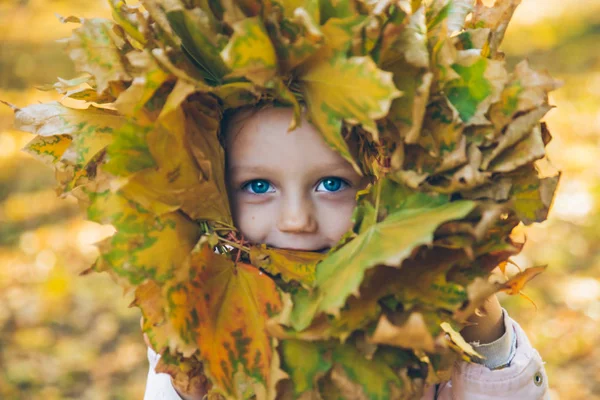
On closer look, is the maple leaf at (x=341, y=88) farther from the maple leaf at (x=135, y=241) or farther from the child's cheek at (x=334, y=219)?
the maple leaf at (x=135, y=241)

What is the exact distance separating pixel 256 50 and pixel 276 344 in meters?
0.39

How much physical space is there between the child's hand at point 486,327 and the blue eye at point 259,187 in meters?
0.40

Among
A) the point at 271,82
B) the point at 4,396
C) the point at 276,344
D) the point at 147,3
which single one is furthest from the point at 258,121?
the point at 4,396

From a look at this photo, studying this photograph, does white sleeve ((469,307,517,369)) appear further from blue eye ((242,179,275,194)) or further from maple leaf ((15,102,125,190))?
maple leaf ((15,102,125,190))

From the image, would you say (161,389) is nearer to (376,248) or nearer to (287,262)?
(287,262)

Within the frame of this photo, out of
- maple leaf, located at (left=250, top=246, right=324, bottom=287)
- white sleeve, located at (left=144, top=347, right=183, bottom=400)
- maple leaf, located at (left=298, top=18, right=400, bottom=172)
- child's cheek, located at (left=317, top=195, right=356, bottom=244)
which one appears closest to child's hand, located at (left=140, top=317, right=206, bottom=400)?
white sleeve, located at (left=144, top=347, right=183, bottom=400)

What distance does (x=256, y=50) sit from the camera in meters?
0.91

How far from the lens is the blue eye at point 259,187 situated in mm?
1112

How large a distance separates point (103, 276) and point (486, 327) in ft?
6.29

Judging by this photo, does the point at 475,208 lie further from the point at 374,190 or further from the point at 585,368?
the point at 585,368

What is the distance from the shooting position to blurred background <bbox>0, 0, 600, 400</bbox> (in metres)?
2.36

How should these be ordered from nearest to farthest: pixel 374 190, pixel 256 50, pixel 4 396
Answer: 1. pixel 256 50
2. pixel 374 190
3. pixel 4 396

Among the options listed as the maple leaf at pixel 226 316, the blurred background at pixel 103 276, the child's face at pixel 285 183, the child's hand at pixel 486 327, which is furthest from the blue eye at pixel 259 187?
the blurred background at pixel 103 276

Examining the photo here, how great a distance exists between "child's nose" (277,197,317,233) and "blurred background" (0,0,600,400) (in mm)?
1312
